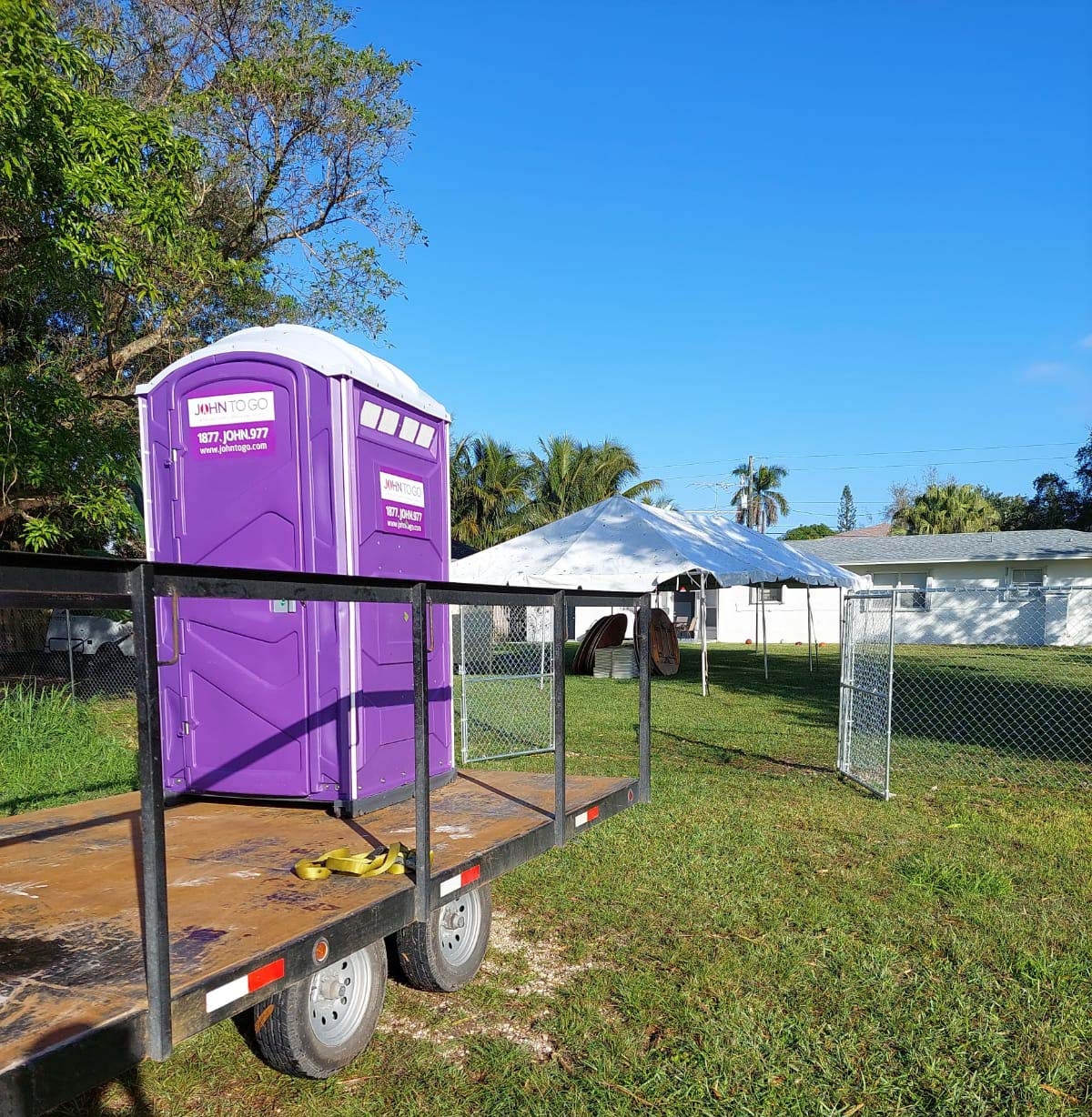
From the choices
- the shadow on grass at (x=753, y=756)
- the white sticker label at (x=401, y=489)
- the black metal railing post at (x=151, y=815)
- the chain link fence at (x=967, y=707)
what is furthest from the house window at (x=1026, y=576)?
the black metal railing post at (x=151, y=815)

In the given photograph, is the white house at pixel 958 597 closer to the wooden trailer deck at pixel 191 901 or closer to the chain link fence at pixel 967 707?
the chain link fence at pixel 967 707

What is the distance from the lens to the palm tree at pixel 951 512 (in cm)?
4369

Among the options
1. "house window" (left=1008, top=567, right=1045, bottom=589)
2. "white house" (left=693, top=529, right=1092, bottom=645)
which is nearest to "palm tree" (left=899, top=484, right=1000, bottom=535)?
"white house" (left=693, top=529, right=1092, bottom=645)

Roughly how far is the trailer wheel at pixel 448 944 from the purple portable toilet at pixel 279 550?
739mm

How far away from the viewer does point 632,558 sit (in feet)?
53.1

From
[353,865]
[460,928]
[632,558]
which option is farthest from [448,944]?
[632,558]

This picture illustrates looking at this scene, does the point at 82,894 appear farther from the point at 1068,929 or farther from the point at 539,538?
the point at 539,538

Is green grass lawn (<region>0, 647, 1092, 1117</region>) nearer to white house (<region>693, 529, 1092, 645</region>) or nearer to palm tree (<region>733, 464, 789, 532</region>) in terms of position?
white house (<region>693, 529, 1092, 645</region>)

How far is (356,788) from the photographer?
433 cm

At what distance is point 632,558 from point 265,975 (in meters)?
14.0

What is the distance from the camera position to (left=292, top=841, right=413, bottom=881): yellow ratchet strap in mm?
3107

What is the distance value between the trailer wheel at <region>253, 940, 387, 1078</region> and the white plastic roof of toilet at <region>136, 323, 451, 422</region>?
8.69 feet

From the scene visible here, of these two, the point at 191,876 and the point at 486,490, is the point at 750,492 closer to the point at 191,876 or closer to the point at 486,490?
the point at 486,490

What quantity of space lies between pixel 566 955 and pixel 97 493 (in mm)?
7516
